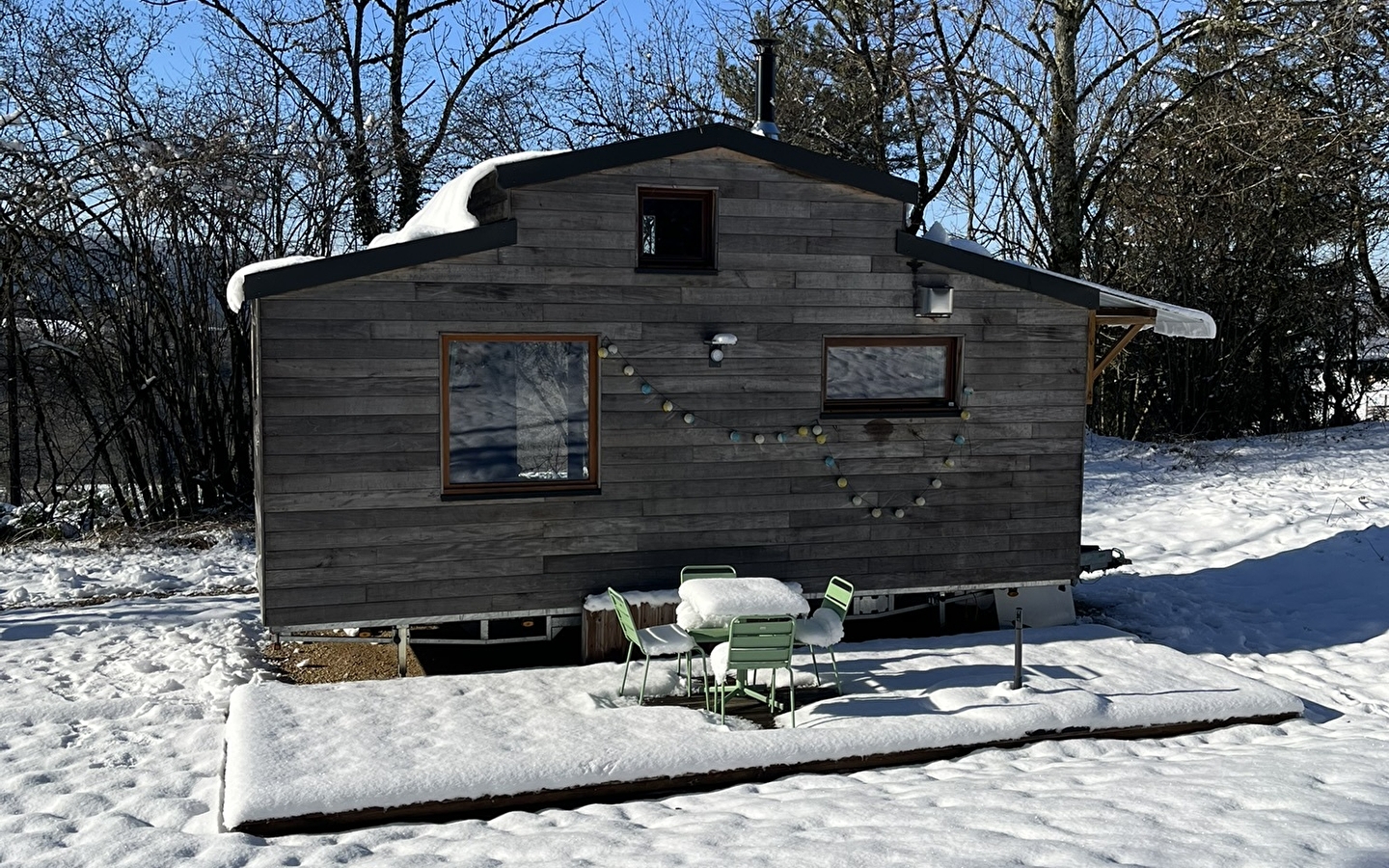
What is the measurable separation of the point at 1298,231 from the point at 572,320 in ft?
41.8

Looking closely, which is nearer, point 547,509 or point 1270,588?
point 547,509

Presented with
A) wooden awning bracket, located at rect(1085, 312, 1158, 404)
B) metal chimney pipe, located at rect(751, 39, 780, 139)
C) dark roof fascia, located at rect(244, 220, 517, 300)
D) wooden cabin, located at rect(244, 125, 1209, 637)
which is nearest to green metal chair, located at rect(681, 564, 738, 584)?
wooden cabin, located at rect(244, 125, 1209, 637)

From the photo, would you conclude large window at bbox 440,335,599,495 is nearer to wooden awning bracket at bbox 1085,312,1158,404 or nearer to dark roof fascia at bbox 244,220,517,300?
dark roof fascia at bbox 244,220,517,300

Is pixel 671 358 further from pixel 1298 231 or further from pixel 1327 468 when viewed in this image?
pixel 1298 231

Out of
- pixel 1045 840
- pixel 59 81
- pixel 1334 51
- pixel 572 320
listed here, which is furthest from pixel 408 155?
pixel 1045 840

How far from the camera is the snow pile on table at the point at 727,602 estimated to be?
6.54m

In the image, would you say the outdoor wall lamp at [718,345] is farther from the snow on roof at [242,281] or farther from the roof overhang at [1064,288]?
the snow on roof at [242,281]

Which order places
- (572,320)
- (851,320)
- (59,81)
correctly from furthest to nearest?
(59,81)
(851,320)
(572,320)

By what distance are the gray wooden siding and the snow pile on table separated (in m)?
0.89

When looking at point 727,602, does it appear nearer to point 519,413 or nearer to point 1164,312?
point 519,413

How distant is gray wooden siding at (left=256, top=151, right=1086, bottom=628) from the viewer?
7.00 metres

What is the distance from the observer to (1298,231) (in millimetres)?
15992

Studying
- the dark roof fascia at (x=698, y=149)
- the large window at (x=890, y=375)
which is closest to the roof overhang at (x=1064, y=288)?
the dark roof fascia at (x=698, y=149)

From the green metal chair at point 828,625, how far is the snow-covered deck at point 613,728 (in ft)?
0.98
